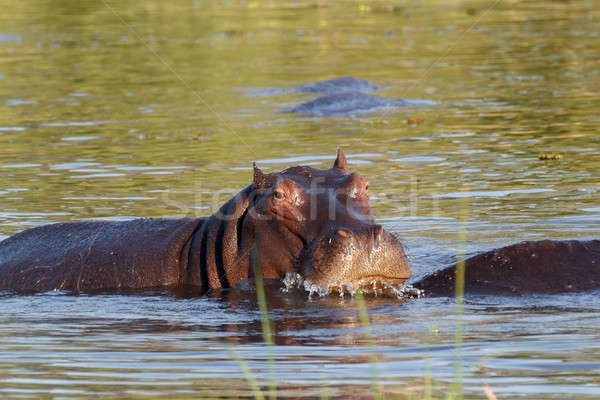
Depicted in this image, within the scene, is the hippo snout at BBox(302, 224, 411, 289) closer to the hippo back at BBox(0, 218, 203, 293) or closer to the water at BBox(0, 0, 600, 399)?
the water at BBox(0, 0, 600, 399)

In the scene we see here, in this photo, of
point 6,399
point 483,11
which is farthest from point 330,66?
point 6,399

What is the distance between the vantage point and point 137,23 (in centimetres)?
3366

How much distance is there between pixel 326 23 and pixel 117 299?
82.8 ft

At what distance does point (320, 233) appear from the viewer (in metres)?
6.98

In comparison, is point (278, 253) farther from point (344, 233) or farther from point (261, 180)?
point (344, 233)

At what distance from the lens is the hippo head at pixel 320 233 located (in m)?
6.80

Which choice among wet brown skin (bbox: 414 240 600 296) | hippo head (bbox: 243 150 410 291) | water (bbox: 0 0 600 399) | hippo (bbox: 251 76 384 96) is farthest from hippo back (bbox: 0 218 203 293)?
hippo (bbox: 251 76 384 96)

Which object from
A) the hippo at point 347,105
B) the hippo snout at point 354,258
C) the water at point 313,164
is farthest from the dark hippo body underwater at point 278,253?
the hippo at point 347,105

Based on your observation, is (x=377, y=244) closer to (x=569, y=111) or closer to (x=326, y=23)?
(x=569, y=111)

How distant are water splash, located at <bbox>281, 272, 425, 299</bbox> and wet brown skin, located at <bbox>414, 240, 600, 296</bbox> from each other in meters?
0.45

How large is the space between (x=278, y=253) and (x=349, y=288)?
57 centimetres

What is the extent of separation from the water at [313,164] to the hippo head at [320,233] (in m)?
0.27

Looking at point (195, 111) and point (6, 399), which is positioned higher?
point (195, 111)

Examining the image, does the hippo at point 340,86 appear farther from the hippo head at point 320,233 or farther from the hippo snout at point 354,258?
the hippo snout at point 354,258
